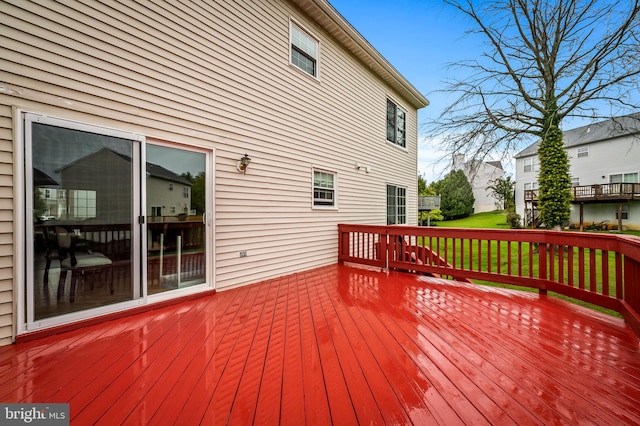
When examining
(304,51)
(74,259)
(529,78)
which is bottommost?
(74,259)

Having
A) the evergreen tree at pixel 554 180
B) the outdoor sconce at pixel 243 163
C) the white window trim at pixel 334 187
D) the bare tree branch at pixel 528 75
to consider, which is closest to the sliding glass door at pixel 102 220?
the outdoor sconce at pixel 243 163

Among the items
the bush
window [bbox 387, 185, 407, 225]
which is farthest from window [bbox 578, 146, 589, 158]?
window [bbox 387, 185, 407, 225]

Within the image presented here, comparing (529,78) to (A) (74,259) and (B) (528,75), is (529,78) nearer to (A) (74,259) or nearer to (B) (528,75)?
(B) (528,75)

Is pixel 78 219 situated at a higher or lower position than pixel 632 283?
higher

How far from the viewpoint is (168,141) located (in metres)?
3.19

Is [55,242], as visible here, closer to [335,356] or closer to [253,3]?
[335,356]

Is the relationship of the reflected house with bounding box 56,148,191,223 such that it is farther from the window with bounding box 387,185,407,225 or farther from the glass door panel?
the window with bounding box 387,185,407,225

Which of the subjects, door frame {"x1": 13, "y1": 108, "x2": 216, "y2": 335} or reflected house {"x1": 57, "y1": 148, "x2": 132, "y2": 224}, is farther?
reflected house {"x1": 57, "y1": 148, "x2": 132, "y2": 224}

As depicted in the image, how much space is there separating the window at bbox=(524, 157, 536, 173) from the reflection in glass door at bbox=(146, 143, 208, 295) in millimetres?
24291

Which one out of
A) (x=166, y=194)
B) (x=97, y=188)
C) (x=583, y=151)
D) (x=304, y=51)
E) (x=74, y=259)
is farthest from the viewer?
(x=583, y=151)

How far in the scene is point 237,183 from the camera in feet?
12.8

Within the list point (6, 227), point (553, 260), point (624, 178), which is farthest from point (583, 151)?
point (6, 227)

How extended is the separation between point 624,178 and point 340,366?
22.6 meters

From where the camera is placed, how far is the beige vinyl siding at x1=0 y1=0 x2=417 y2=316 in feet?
7.98
